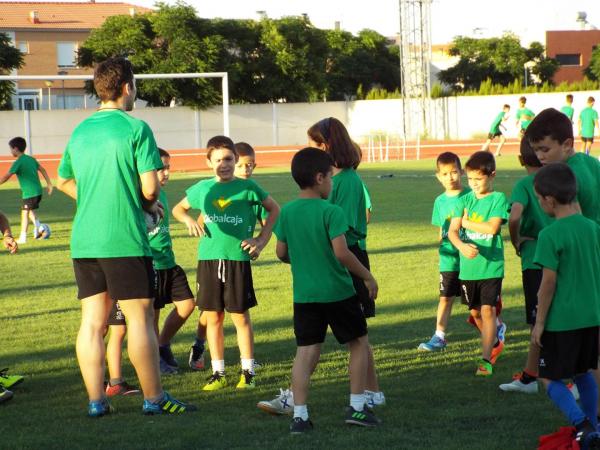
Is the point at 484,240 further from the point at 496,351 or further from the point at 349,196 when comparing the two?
the point at 349,196

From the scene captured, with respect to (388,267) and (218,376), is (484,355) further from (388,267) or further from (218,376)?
(388,267)

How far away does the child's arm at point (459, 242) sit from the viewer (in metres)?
6.69

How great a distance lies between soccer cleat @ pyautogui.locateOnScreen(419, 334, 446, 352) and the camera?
24.2 ft

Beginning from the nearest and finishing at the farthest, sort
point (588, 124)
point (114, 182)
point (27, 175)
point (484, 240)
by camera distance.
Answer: point (114, 182) → point (484, 240) → point (27, 175) → point (588, 124)

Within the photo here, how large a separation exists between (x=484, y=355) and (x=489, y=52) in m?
61.7

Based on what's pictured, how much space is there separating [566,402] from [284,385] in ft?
7.01

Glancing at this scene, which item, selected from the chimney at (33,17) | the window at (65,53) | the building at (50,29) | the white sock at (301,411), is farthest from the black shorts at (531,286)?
the chimney at (33,17)

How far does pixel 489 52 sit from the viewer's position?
217 ft

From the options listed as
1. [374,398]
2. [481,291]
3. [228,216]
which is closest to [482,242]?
[481,291]

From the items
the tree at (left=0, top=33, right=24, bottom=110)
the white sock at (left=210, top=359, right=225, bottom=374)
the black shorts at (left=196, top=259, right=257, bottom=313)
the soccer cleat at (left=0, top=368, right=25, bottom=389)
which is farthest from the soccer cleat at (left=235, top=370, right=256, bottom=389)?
the tree at (left=0, top=33, right=24, bottom=110)

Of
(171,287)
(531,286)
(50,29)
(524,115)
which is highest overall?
(50,29)

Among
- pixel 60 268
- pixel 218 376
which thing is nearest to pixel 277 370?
pixel 218 376

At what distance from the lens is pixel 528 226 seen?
5.75m

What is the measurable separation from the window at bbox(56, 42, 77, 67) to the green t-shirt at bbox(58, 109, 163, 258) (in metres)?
81.9
